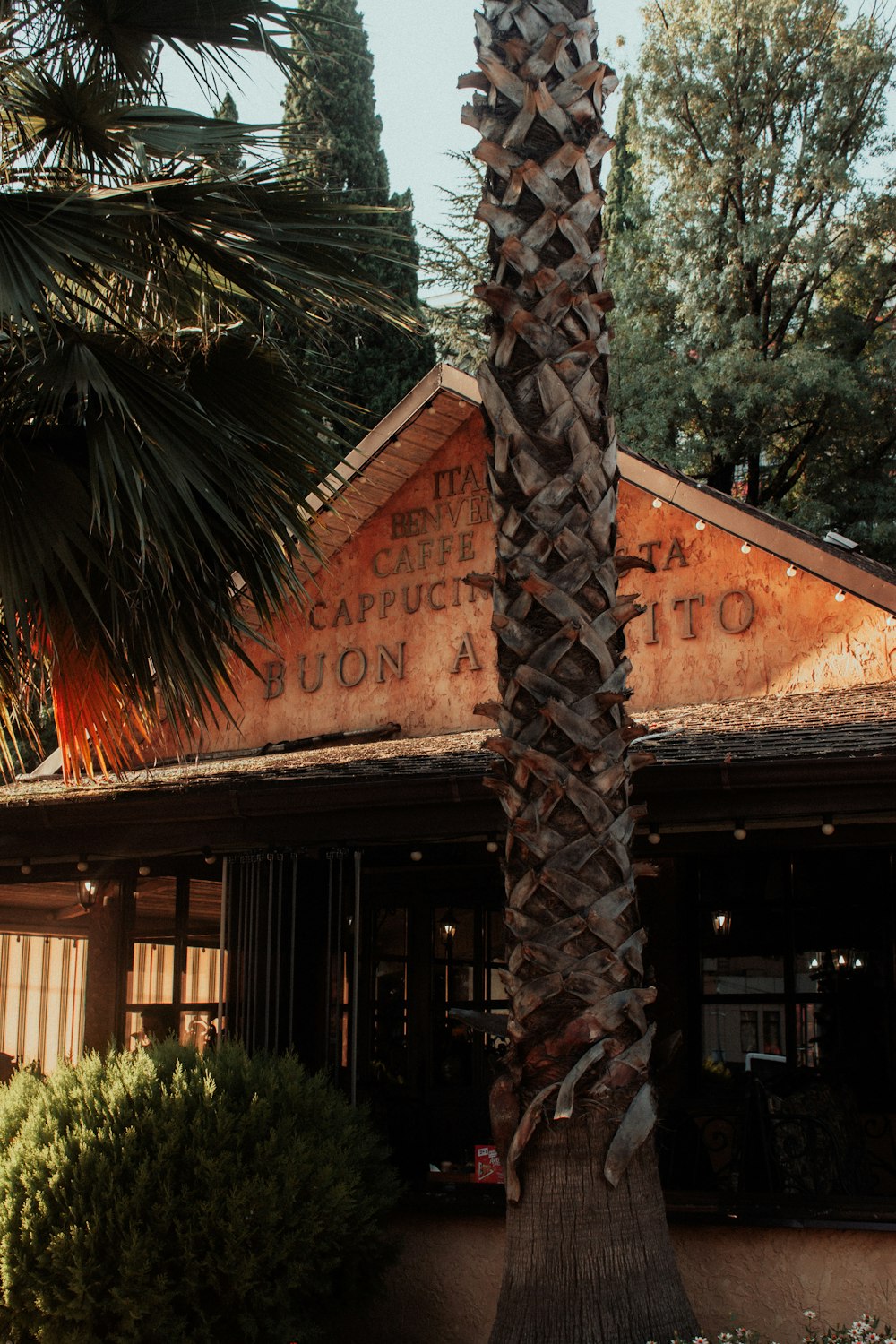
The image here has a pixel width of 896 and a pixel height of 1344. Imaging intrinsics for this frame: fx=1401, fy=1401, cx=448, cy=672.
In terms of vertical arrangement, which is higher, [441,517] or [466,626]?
[441,517]

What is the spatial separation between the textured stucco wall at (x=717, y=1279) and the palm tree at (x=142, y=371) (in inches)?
121

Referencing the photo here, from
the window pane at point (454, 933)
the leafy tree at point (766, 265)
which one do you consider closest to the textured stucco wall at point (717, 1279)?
the window pane at point (454, 933)

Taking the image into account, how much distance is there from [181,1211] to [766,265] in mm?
18915

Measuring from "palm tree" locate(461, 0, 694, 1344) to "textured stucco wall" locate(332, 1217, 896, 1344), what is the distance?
5.50 ft

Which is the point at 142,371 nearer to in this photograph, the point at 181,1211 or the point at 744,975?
the point at 181,1211

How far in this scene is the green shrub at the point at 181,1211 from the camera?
596cm

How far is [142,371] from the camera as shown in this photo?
674cm

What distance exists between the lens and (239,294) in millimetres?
7781

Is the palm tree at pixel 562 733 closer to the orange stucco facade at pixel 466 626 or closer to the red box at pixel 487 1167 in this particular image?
the red box at pixel 487 1167

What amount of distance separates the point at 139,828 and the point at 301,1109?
2.39 meters

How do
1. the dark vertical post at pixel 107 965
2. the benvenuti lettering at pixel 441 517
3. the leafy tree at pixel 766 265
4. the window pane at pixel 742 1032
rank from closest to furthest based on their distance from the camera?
the window pane at pixel 742 1032 < the dark vertical post at pixel 107 965 < the benvenuti lettering at pixel 441 517 < the leafy tree at pixel 766 265

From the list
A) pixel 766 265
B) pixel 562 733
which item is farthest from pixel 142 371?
pixel 766 265

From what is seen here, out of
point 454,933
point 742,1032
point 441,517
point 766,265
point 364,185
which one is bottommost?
point 742,1032

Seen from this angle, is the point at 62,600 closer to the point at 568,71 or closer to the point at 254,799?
the point at 254,799
